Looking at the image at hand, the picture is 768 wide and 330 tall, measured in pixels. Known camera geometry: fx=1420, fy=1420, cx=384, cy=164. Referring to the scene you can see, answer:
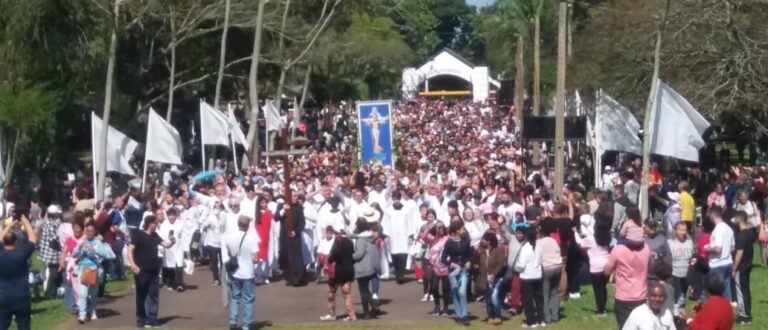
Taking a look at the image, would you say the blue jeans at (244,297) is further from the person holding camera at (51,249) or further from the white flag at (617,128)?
the white flag at (617,128)

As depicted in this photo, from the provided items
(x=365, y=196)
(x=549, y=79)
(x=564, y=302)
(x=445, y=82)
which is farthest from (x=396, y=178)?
(x=445, y=82)

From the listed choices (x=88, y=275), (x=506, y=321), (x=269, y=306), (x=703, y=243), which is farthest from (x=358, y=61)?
Result: (x=703, y=243)

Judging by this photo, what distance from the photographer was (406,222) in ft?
78.9

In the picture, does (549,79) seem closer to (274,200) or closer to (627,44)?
(627,44)

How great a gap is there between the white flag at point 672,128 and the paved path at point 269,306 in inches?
161

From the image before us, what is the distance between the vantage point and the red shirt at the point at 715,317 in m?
11.5

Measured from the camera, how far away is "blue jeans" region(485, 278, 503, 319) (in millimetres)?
19170

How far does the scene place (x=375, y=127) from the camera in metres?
36.4

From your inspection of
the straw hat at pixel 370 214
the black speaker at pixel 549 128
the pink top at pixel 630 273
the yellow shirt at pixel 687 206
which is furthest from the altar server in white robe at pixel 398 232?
the black speaker at pixel 549 128

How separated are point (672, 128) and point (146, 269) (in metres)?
8.86

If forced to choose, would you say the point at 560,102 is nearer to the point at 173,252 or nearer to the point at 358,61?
the point at 173,252

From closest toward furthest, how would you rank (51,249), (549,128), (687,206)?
(51,249) < (687,206) < (549,128)

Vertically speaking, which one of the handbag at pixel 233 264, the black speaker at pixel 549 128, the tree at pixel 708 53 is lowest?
the handbag at pixel 233 264

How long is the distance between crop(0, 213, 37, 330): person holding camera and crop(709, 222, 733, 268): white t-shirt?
8.30 m
